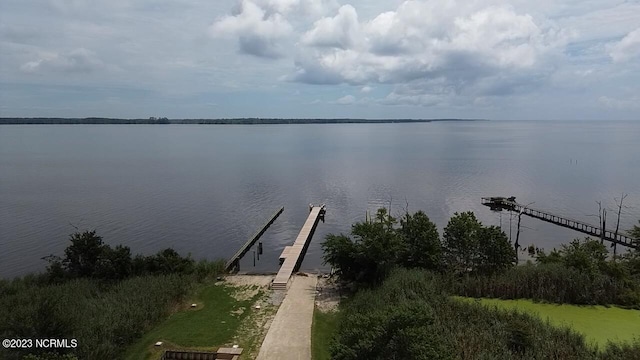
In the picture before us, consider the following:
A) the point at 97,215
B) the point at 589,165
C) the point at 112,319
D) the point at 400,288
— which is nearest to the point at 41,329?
the point at 112,319

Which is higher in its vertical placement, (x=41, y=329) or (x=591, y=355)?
(x=41, y=329)

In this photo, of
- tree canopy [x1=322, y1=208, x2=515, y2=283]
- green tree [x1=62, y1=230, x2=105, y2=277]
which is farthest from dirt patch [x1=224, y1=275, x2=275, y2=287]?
green tree [x1=62, y1=230, x2=105, y2=277]

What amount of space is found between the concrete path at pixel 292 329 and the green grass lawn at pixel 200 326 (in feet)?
6.58

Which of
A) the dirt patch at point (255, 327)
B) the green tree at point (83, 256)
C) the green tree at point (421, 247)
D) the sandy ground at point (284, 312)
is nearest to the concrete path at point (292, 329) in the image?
the sandy ground at point (284, 312)

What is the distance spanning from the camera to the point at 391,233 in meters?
29.1

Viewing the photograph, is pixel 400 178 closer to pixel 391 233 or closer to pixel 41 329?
pixel 391 233

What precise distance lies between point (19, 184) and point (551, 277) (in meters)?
77.5

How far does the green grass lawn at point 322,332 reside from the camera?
20291 millimetres

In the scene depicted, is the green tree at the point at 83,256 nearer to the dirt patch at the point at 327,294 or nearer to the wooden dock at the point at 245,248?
the wooden dock at the point at 245,248

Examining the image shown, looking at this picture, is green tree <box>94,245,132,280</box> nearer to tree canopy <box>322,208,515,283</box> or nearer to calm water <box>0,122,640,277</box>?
calm water <box>0,122,640,277</box>

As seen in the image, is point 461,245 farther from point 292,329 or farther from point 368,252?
point 292,329

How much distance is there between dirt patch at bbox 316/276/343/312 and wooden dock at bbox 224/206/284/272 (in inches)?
348

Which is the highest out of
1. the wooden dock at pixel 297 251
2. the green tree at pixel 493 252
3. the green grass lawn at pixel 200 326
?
the green tree at pixel 493 252

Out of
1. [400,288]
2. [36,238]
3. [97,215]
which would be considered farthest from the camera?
[97,215]
